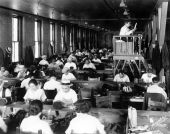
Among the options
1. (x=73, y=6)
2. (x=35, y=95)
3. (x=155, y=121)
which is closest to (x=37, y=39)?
(x=73, y=6)

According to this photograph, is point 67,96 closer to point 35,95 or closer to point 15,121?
point 35,95

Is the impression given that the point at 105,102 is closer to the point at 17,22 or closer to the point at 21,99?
the point at 21,99

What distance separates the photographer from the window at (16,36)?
14023mm

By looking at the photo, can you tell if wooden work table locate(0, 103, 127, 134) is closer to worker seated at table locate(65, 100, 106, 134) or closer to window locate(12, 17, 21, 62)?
worker seated at table locate(65, 100, 106, 134)

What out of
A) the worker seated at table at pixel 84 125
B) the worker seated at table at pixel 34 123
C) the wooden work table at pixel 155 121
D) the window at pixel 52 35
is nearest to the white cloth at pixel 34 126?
the worker seated at table at pixel 34 123

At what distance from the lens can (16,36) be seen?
14.4m

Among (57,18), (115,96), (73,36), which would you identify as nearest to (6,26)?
(57,18)

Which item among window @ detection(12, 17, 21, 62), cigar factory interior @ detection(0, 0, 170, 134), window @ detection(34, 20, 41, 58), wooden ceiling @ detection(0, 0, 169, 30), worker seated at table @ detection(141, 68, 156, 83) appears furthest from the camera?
window @ detection(34, 20, 41, 58)

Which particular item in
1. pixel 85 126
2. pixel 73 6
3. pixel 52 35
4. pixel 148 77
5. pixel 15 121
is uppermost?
pixel 73 6

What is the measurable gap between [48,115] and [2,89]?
8.17ft

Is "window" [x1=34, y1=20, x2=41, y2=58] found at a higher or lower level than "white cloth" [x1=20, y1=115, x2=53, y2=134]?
higher

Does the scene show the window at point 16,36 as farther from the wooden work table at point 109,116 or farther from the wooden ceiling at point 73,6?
the wooden work table at point 109,116

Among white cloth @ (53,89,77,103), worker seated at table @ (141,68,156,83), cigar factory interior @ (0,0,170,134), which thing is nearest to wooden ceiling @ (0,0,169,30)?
cigar factory interior @ (0,0,170,134)

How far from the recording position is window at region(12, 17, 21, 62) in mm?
14023
